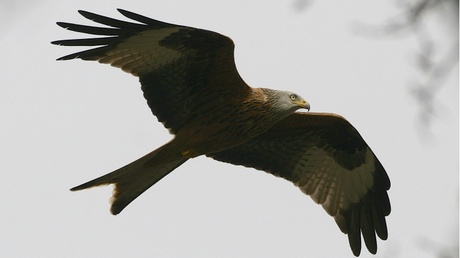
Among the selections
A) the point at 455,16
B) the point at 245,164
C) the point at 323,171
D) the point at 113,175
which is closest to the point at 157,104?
the point at 113,175

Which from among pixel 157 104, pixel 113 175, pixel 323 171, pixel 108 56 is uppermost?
pixel 108 56

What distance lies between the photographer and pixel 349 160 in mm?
8555

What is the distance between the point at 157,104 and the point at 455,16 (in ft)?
14.2

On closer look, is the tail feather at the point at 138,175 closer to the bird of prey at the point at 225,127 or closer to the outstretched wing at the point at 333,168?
the bird of prey at the point at 225,127

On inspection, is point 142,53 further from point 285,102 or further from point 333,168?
point 333,168

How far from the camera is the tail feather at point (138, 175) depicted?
7.22 m

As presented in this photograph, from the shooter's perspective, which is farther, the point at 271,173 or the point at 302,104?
the point at 271,173

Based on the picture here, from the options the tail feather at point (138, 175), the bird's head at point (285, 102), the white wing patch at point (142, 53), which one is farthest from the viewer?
the bird's head at point (285, 102)

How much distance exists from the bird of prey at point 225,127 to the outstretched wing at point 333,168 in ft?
0.04

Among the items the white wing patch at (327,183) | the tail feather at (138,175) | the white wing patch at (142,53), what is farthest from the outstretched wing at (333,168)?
the white wing patch at (142,53)

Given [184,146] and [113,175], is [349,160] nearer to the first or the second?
[184,146]

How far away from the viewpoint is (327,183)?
28.2ft

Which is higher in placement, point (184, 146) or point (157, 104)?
point (157, 104)

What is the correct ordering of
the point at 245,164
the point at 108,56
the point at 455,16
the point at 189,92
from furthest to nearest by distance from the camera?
the point at 245,164 → the point at 189,92 → the point at 108,56 → the point at 455,16
